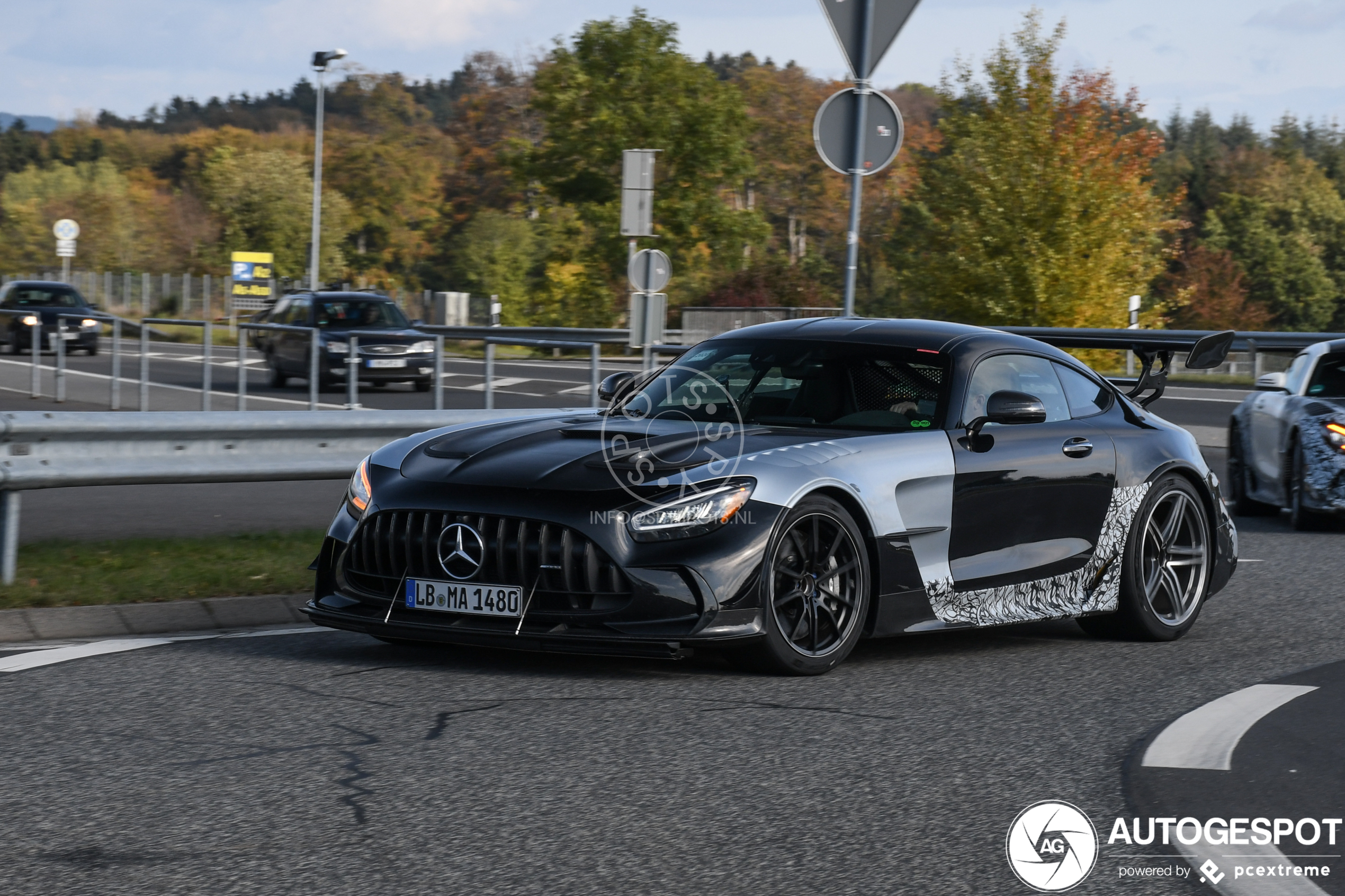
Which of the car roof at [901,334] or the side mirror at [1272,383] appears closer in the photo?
the car roof at [901,334]

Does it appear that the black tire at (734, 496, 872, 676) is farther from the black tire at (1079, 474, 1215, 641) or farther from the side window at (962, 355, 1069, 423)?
the black tire at (1079, 474, 1215, 641)

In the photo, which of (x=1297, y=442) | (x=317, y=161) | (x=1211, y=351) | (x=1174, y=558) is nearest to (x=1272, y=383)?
(x=1297, y=442)

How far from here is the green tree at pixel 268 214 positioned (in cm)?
8719

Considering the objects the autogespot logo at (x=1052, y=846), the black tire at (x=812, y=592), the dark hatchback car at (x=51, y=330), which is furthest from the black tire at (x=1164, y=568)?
the dark hatchback car at (x=51, y=330)

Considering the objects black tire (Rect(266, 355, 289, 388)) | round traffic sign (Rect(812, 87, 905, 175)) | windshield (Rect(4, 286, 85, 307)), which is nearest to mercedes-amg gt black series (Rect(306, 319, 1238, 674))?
round traffic sign (Rect(812, 87, 905, 175))

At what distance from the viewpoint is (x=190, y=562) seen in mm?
8453

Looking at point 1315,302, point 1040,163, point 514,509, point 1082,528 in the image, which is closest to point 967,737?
point 514,509

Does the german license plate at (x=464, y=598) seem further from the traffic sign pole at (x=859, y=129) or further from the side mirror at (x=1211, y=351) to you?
the traffic sign pole at (x=859, y=129)

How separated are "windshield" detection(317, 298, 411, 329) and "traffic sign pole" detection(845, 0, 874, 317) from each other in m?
16.2

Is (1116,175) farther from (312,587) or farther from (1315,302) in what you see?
(1315,302)

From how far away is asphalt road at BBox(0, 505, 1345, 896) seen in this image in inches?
153

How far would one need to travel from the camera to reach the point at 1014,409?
6926 mm

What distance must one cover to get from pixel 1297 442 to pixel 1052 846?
28.7 ft

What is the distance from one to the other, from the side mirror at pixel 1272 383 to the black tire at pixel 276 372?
1419 cm
